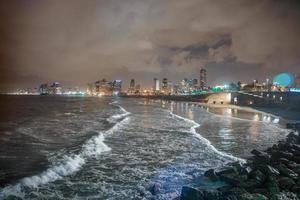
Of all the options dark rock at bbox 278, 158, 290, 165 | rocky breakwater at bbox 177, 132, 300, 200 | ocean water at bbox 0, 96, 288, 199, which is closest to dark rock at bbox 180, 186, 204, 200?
rocky breakwater at bbox 177, 132, 300, 200

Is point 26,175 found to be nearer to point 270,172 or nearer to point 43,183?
→ point 43,183

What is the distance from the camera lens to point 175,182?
15.2 m

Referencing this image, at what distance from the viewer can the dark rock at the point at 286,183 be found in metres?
12.9

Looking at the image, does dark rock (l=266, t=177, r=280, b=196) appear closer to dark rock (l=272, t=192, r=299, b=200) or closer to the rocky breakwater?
the rocky breakwater

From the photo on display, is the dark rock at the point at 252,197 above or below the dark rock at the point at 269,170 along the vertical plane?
below

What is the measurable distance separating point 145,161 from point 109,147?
5.95 meters

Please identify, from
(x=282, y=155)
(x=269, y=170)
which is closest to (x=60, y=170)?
(x=269, y=170)

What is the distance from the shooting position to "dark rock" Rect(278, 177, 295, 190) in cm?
1289

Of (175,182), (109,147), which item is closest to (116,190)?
(175,182)

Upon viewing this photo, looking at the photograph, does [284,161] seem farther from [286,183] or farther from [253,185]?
[253,185]

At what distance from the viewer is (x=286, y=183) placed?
13.0 metres

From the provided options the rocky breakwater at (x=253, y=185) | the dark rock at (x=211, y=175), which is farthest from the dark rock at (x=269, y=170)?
the dark rock at (x=211, y=175)

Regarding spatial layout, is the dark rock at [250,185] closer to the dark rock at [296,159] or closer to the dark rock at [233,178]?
the dark rock at [233,178]

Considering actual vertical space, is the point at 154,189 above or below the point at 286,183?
below
